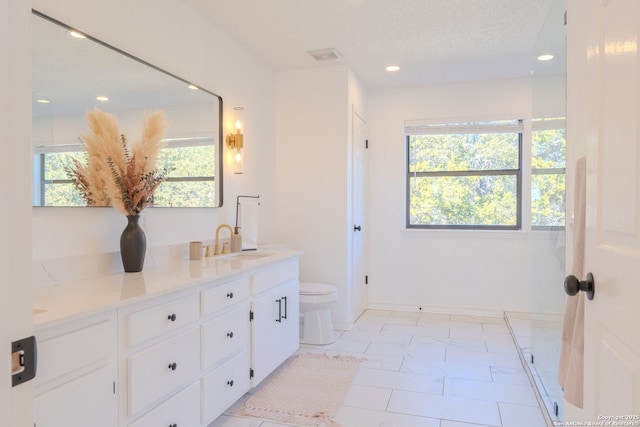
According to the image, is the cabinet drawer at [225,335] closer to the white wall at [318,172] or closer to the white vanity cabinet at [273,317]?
the white vanity cabinet at [273,317]

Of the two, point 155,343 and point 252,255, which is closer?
point 155,343

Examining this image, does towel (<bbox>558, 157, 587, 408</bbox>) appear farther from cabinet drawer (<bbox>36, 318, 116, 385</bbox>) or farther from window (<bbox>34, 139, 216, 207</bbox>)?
window (<bbox>34, 139, 216, 207</bbox>)

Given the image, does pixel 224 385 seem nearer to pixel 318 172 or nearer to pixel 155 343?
pixel 155 343

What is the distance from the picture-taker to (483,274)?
4.50 metres

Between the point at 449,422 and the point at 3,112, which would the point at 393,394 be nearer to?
the point at 449,422

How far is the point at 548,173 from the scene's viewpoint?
2416 millimetres

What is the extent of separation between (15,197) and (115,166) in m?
1.49

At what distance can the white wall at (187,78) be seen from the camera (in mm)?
1929

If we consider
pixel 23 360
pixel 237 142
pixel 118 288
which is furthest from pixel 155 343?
pixel 237 142

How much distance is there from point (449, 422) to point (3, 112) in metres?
2.42

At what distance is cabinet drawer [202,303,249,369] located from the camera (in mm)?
2045

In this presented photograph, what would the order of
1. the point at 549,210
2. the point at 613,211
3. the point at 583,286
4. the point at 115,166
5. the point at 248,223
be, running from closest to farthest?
the point at 613,211 < the point at 583,286 < the point at 115,166 < the point at 549,210 < the point at 248,223

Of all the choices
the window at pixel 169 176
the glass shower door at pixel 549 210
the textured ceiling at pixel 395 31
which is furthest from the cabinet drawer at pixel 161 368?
the textured ceiling at pixel 395 31

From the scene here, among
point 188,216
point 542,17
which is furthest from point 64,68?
point 542,17
